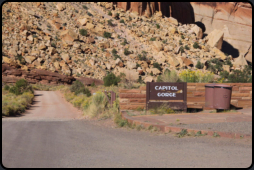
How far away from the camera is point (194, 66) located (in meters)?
53.8

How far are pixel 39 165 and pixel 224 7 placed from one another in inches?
3231

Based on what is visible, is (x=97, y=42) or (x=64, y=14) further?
(x=64, y=14)

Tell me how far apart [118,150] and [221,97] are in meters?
7.16

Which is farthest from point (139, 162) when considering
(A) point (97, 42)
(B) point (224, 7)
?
(B) point (224, 7)

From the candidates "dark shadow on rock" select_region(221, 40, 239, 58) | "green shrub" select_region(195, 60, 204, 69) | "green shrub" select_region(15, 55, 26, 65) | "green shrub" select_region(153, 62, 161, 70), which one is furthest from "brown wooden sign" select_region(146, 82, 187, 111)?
"dark shadow on rock" select_region(221, 40, 239, 58)

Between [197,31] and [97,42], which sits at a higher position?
[197,31]

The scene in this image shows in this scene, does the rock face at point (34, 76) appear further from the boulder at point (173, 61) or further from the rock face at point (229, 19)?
the rock face at point (229, 19)

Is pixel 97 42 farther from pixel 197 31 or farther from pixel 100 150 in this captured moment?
pixel 100 150

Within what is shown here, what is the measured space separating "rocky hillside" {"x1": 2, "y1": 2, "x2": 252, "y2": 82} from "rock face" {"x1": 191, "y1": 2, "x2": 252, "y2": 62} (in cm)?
1358

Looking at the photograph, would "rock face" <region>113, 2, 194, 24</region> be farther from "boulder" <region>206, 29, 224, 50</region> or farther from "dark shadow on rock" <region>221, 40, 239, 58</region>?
"boulder" <region>206, 29, 224, 50</region>

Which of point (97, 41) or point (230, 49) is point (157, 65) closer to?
point (97, 41)

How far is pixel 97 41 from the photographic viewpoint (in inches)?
2122

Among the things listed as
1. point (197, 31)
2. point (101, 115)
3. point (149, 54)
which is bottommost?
point (101, 115)

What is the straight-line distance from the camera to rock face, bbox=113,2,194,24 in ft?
217
